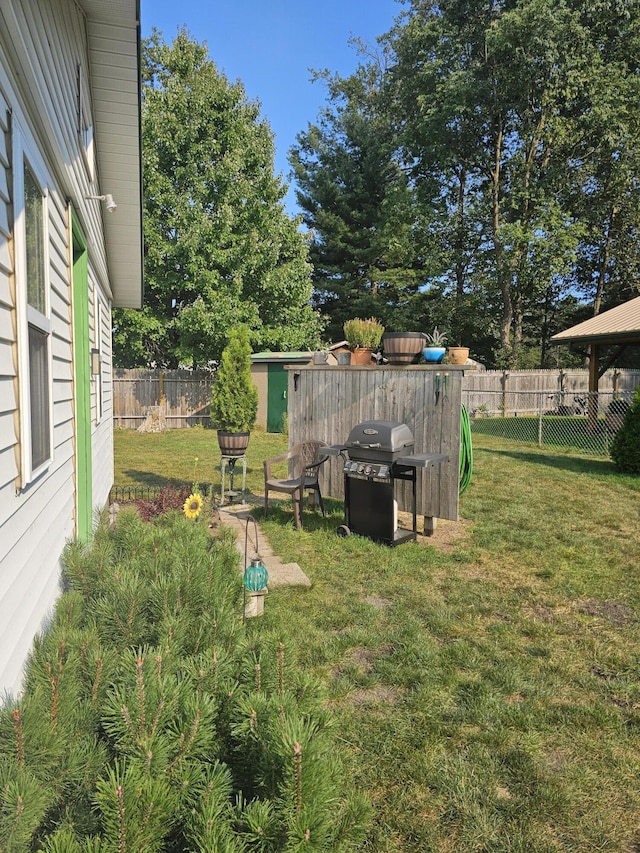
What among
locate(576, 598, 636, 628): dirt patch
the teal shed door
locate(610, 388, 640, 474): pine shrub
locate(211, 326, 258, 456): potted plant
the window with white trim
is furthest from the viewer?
the teal shed door

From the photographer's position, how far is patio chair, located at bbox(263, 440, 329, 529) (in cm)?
564

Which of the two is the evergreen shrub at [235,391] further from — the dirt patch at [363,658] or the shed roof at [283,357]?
the shed roof at [283,357]

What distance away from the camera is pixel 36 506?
2229 mm

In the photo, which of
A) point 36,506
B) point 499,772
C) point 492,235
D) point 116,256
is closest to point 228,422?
point 116,256

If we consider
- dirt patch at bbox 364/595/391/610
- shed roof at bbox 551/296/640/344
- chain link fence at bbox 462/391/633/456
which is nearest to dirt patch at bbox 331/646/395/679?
dirt patch at bbox 364/595/391/610

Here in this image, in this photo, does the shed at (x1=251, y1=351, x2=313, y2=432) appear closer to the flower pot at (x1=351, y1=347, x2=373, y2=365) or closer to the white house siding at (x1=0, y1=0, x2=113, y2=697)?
the flower pot at (x1=351, y1=347, x2=373, y2=365)

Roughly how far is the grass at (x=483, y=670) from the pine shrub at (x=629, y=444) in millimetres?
2598

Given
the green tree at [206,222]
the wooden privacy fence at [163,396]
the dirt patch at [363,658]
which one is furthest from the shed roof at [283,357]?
the dirt patch at [363,658]

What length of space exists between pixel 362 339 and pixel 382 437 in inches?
63.1

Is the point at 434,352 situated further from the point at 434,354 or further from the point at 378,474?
the point at 378,474

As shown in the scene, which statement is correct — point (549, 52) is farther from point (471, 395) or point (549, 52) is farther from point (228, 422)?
point (228, 422)

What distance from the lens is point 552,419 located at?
54.3 feet

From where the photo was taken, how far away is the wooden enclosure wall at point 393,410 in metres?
5.23

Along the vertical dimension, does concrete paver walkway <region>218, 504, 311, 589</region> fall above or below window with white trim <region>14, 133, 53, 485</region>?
below
